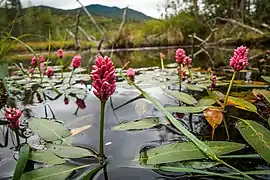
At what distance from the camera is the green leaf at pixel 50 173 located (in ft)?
1.72

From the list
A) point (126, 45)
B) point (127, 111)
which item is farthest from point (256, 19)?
point (127, 111)

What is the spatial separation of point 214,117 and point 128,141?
11.1 inches

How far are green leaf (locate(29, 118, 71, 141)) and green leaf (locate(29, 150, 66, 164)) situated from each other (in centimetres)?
11

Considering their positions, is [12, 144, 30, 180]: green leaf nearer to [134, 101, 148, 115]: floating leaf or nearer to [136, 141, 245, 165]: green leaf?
[136, 141, 245, 165]: green leaf

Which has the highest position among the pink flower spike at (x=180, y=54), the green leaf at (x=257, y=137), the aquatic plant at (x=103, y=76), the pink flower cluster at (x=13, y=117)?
the pink flower spike at (x=180, y=54)

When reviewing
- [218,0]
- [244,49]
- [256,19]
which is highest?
[218,0]

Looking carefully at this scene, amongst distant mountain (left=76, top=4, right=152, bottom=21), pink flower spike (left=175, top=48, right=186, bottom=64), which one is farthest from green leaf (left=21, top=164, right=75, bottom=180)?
distant mountain (left=76, top=4, right=152, bottom=21)

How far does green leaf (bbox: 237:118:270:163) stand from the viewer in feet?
1.79

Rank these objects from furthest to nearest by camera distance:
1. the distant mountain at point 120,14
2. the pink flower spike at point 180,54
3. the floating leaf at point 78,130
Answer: the distant mountain at point 120,14 → the pink flower spike at point 180,54 → the floating leaf at point 78,130

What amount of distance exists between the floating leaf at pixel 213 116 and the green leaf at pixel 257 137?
12 centimetres

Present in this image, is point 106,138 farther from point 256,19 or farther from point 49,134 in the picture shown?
point 256,19

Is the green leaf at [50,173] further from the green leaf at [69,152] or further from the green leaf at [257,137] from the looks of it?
the green leaf at [257,137]

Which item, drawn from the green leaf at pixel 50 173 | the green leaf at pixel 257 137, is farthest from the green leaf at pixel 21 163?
the green leaf at pixel 257 137

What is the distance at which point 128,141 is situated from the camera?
0.81 meters
